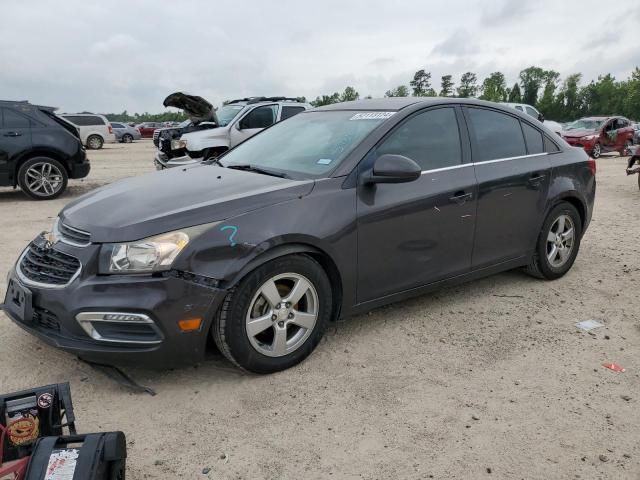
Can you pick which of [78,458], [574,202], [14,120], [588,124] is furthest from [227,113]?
[588,124]

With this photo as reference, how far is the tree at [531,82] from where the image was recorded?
9766cm

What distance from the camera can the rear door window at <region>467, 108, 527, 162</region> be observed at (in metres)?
4.28

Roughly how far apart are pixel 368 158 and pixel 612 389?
6.44 ft

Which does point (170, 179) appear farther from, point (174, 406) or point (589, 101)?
point (589, 101)

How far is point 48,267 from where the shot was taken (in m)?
3.13

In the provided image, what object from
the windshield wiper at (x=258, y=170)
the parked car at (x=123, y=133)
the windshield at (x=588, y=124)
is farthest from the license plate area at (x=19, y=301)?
the parked car at (x=123, y=133)

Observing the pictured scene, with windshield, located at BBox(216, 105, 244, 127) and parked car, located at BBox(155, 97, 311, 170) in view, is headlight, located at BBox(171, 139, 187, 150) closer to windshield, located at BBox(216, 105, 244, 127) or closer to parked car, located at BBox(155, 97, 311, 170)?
parked car, located at BBox(155, 97, 311, 170)

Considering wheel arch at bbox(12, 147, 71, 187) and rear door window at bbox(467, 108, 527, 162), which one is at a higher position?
rear door window at bbox(467, 108, 527, 162)

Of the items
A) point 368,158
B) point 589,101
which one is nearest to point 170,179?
point 368,158

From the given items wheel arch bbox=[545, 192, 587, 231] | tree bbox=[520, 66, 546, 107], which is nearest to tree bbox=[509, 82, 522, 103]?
tree bbox=[520, 66, 546, 107]

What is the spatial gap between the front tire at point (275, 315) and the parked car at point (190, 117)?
8.11 m

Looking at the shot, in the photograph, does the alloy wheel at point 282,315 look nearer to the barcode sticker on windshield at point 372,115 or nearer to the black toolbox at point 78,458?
the black toolbox at point 78,458

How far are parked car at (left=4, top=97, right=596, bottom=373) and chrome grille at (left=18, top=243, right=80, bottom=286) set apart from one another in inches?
0.4

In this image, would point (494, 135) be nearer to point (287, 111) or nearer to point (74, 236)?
point (74, 236)
